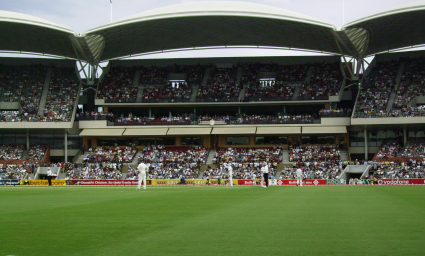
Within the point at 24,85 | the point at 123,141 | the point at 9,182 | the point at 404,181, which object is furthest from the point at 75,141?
the point at 404,181

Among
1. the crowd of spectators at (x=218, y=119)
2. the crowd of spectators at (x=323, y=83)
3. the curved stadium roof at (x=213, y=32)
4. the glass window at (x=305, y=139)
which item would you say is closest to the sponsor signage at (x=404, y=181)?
the crowd of spectators at (x=218, y=119)

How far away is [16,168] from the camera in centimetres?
5453

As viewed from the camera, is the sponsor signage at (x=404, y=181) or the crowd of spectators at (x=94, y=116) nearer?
the sponsor signage at (x=404, y=181)

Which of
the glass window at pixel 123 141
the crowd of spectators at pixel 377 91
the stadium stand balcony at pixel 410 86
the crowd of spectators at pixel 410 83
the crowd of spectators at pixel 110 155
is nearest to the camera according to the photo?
the stadium stand balcony at pixel 410 86

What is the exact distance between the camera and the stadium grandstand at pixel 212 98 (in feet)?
175

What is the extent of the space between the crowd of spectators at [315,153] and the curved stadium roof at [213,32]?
40.9 feet

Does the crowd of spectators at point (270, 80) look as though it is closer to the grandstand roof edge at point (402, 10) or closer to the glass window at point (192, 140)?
the glass window at point (192, 140)

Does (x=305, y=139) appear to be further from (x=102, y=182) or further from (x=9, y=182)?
(x=9, y=182)

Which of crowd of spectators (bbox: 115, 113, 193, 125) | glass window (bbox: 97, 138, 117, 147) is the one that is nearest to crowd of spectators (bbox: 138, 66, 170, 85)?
crowd of spectators (bbox: 115, 113, 193, 125)

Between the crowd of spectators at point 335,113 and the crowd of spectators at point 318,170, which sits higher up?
the crowd of spectators at point 335,113

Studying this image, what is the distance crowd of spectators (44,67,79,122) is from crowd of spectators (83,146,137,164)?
17.6 feet

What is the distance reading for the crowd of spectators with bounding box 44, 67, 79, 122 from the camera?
59.9m

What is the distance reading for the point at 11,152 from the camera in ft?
191

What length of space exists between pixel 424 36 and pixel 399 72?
546 cm
